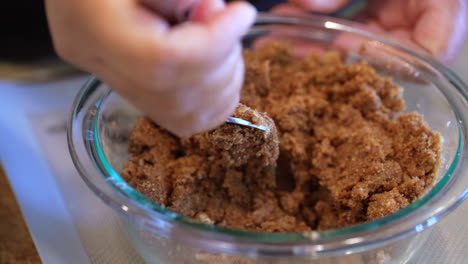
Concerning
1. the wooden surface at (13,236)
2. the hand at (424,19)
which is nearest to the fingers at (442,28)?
the hand at (424,19)

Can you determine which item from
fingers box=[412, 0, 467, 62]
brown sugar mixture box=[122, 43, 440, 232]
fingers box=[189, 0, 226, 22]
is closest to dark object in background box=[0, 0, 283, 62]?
brown sugar mixture box=[122, 43, 440, 232]

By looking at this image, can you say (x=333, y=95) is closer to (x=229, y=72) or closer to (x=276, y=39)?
(x=276, y=39)

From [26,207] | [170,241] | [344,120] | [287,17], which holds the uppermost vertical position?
[287,17]

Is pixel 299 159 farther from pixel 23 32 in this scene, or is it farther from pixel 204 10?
pixel 23 32

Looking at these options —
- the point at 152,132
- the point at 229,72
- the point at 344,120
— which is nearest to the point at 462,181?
the point at 344,120

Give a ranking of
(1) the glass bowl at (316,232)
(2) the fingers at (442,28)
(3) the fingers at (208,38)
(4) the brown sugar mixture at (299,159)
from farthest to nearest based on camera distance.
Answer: (2) the fingers at (442,28) → (4) the brown sugar mixture at (299,159) → (1) the glass bowl at (316,232) → (3) the fingers at (208,38)

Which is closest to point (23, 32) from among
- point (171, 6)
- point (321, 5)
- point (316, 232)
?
point (321, 5)

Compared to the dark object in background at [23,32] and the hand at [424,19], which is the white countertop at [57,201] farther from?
the hand at [424,19]
